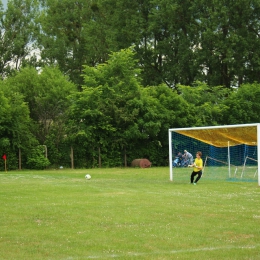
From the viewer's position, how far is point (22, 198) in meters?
19.2

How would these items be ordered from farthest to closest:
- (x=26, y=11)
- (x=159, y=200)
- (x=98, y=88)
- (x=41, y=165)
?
(x=26, y=11) < (x=98, y=88) < (x=41, y=165) < (x=159, y=200)

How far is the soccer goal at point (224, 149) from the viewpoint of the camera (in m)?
28.8

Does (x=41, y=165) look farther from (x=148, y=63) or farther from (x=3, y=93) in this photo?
(x=148, y=63)

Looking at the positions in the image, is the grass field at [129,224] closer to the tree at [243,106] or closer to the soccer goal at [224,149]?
the soccer goal at [224,149]

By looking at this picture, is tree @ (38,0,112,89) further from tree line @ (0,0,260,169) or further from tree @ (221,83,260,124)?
tree @ (221,83,260,124)

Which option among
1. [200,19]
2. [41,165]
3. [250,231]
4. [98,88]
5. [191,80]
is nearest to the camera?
[250,231]

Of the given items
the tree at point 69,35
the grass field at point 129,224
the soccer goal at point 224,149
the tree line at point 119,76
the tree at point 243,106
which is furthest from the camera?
the tree at point 69,35

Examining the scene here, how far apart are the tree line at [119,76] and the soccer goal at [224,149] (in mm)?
5387

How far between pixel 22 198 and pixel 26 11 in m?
51.4

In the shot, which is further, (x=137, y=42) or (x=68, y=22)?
(x=68, y=22)

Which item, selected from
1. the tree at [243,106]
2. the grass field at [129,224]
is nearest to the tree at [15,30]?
the tree at [243,106]

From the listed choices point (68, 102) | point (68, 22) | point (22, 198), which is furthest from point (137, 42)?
point (22, 198)

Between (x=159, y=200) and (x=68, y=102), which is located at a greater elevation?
(x=68, y=102)

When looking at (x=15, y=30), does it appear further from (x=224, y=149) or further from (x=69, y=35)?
(x=224, y=149)
